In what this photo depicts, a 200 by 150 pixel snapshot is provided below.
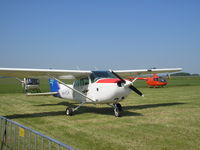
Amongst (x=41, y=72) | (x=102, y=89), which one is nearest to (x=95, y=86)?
(x=102, y=89)

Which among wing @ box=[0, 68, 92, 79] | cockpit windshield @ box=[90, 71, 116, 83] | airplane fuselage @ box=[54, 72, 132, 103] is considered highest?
wing @ box=[0, 68, 92, 79]

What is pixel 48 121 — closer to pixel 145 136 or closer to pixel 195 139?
pixel 145 136

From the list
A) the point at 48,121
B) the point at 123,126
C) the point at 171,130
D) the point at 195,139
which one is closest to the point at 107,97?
the point at 123,126

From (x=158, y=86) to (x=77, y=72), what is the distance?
26.9 meters

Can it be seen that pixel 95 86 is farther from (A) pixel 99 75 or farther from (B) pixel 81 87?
(B) pixel 81 87

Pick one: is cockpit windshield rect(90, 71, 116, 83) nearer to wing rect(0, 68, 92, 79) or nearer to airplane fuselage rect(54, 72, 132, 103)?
airplane fuselage rect(54, 72, 132, 103)

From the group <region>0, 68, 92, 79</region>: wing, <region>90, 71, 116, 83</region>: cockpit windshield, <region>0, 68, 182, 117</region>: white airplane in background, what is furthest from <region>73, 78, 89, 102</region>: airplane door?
<region>90, 71, 116, 83</region>: cockpit windshield

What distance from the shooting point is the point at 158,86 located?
35.8 m

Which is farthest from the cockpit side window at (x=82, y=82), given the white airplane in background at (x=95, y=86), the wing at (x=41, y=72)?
the wing at (x=41, y=72)

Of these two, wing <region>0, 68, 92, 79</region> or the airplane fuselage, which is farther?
wing <region>0, 68, 92, 79</region>

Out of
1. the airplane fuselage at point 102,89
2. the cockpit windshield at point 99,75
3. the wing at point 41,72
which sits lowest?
the airplane fuselage at point 102,89

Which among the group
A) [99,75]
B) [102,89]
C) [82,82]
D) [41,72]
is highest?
[41,72]

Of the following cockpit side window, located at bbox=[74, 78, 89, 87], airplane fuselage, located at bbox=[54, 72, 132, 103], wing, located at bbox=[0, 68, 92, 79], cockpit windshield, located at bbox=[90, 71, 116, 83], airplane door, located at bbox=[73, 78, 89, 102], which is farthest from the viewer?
cockpit side window, located at bbox=[74, 78, 89, 87]

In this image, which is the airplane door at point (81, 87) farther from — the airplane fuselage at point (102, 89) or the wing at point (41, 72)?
the wing at point (41, 72)
